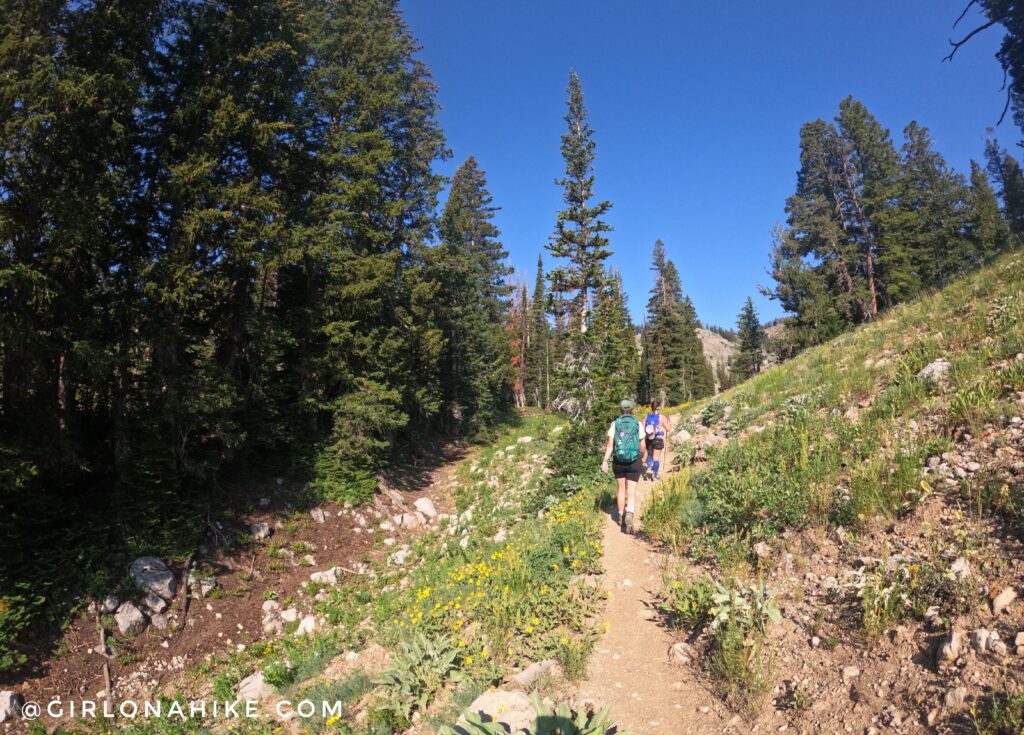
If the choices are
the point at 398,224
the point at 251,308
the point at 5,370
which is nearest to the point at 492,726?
the point at 5,370

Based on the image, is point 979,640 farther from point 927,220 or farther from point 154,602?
point 927,220

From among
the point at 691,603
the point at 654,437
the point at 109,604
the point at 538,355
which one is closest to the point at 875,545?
the point at 691,603

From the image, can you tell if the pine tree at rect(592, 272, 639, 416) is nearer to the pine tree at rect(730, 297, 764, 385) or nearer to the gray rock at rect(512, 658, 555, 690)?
the gray rock at rect(512, 658, 555, 690)

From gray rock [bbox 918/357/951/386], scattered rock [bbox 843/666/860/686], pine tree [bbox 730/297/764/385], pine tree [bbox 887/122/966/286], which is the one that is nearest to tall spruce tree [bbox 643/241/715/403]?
pine tree [bbox 730/297/764/385]

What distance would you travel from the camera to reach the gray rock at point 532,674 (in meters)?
4.35

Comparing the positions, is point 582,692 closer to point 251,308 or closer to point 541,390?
point 251,308

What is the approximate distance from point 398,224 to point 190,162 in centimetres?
968

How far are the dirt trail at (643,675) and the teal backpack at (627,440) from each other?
1.83m

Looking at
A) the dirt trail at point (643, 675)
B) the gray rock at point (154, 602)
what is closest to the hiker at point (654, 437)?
the dirt trail at point (643, 675)

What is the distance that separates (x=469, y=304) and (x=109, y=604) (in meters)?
21.4

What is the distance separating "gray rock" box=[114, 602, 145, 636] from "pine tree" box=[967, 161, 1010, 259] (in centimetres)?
5536

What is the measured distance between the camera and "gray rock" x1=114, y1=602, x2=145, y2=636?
8.32 meters

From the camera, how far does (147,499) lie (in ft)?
32.2

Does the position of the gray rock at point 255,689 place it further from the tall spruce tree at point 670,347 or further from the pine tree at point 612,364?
the tall spruce tree at point 670,347
